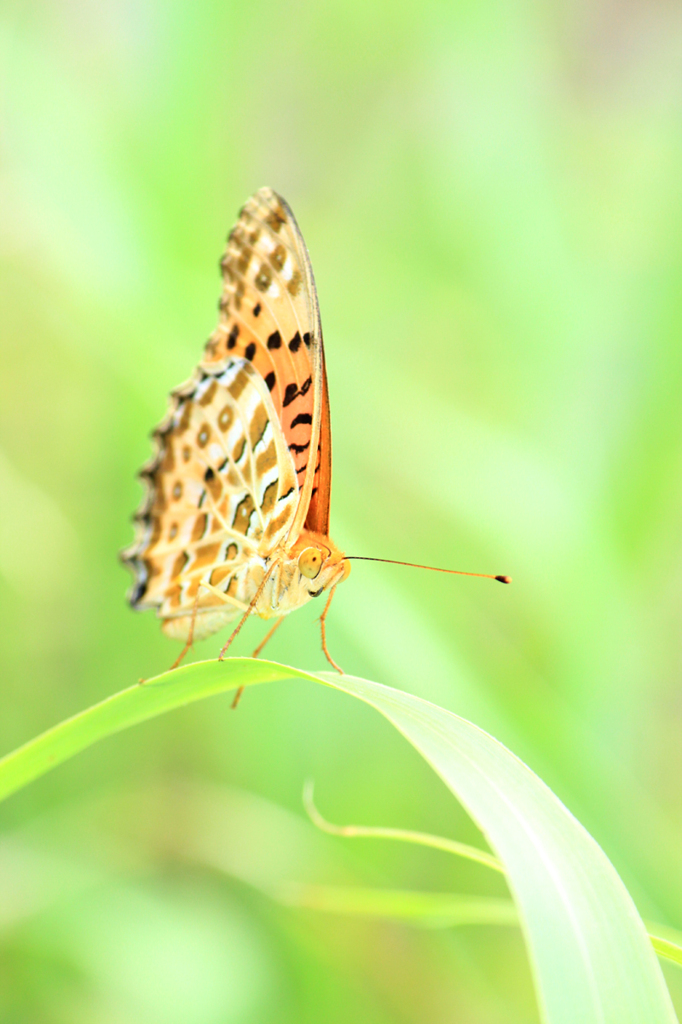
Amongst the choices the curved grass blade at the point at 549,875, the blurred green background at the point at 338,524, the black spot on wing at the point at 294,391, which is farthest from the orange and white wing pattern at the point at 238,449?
the curved grass blade at the point at 549,875

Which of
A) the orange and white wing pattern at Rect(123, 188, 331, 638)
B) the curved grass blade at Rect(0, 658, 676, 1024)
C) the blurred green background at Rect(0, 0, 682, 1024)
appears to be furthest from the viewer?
the blurred green background at Rect(0, 0, 682, 1024)

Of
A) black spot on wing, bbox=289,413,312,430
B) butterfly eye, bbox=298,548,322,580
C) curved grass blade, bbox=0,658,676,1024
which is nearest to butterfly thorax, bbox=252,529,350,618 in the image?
butterfly eye, bbox=298,548,322,580

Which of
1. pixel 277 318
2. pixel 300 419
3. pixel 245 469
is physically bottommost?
pixel 245 469

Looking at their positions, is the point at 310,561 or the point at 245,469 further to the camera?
the point at 245,469

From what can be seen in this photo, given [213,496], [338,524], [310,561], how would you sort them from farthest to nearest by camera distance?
[338,524] → [213,496] → [310,561]

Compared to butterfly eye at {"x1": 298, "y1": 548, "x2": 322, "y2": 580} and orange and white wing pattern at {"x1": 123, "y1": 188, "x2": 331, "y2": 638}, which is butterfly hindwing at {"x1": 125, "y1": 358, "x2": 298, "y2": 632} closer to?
orange and white wing pattern at {"x1": 123, "y1": 188, "x2": 331, "y2": 638}

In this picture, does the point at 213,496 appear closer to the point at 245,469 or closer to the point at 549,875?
the point at 245,469

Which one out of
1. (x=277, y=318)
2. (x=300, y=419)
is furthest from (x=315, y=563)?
(x=277, y=318)
